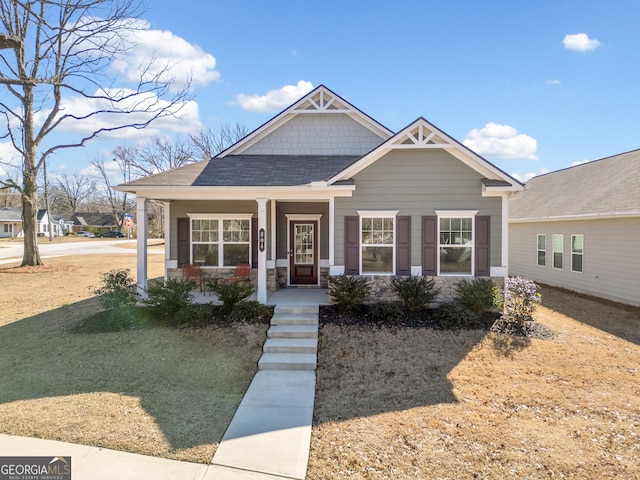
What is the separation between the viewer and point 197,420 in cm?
477

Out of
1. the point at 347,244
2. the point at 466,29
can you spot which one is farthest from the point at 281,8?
the point at 347,244

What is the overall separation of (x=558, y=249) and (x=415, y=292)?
8.86 metres

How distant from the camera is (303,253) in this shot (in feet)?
38.4

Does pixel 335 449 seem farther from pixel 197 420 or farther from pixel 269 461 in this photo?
pixel 197 420

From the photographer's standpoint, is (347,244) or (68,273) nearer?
(347,244)

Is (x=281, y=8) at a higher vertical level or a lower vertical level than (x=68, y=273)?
higher

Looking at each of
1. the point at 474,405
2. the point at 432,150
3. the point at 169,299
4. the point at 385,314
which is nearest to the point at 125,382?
the point at 169,299

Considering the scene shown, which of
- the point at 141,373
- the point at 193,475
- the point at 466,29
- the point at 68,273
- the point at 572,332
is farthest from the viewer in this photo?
the point at 68,273

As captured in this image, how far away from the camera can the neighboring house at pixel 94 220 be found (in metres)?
76.6

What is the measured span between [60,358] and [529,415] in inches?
302

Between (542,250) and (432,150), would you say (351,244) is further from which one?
(542,250)

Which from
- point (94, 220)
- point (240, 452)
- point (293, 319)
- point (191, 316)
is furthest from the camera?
point (94, 220)

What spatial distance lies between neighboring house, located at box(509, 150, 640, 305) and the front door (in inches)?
350

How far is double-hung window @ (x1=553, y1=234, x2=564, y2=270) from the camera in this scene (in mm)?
14342
